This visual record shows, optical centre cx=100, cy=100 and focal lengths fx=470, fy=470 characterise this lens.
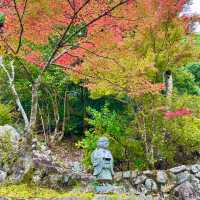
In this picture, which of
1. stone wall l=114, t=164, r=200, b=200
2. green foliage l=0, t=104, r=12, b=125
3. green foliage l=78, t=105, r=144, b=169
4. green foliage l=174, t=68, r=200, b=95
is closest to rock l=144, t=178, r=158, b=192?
stone wall l=114, t=164, r=200, b=200

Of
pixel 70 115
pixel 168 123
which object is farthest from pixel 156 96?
pixel 70 115

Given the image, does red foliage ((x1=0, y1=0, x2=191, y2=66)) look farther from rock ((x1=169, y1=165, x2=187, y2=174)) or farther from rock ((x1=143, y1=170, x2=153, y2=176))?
rock ((x1=169, y1=165, x2=187, y2=174))

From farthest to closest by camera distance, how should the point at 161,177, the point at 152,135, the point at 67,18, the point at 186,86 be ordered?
the point at 186,86 → the point at 152,135 → the point at 161,177 → the point at 67,18

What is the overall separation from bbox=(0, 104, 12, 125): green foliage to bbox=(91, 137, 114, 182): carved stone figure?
6026 mm

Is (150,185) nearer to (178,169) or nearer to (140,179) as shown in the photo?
(140,179)

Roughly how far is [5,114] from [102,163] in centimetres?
626

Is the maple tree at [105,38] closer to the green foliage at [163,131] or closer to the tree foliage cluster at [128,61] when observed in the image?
the tree foliage cluster at [128,61]

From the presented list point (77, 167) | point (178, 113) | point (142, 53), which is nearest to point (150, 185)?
point (178, 113)

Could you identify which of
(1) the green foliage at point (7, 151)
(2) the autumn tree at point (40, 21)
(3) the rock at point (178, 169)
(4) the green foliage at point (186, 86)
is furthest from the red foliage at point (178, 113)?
(4) the green foliage at point (186, 86)

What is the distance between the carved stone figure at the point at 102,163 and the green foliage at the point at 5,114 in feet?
19.8

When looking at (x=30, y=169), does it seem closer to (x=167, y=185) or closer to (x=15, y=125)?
(x=167, y=185)

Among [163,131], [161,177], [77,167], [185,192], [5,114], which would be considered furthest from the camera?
[5,114]

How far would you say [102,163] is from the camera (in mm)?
7898

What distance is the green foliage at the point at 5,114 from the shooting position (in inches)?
527
